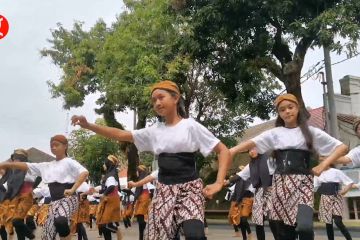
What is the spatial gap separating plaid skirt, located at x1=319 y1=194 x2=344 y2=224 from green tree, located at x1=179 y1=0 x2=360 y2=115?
19.9ft

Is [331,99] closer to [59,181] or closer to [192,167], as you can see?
[59,181]

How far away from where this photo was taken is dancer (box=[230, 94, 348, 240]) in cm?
513

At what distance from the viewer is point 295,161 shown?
5234 millimetres

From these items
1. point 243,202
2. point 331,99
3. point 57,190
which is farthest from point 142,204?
point 331,99

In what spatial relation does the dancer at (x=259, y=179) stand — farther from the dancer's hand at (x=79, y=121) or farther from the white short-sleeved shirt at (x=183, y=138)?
the dancer's hand at (x=79, y=121)

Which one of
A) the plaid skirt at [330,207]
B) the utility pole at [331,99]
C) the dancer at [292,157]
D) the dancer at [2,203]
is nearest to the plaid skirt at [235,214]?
the plaid skirt at [330,207]

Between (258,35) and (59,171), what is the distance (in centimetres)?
1108

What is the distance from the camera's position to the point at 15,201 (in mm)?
9555

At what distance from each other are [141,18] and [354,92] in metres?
10.6

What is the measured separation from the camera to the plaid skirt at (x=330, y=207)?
9844 millimetres

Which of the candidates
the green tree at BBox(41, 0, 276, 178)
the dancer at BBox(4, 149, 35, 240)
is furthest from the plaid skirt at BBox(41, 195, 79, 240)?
the green tree at BBox(41, 0, 276, 178)

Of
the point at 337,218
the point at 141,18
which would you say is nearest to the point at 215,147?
the point at 337,218

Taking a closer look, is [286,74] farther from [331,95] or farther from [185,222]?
[185,222]

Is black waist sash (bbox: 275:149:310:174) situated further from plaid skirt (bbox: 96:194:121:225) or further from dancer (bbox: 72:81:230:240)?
plaid skirt (bbox: 96:194:121:225)
